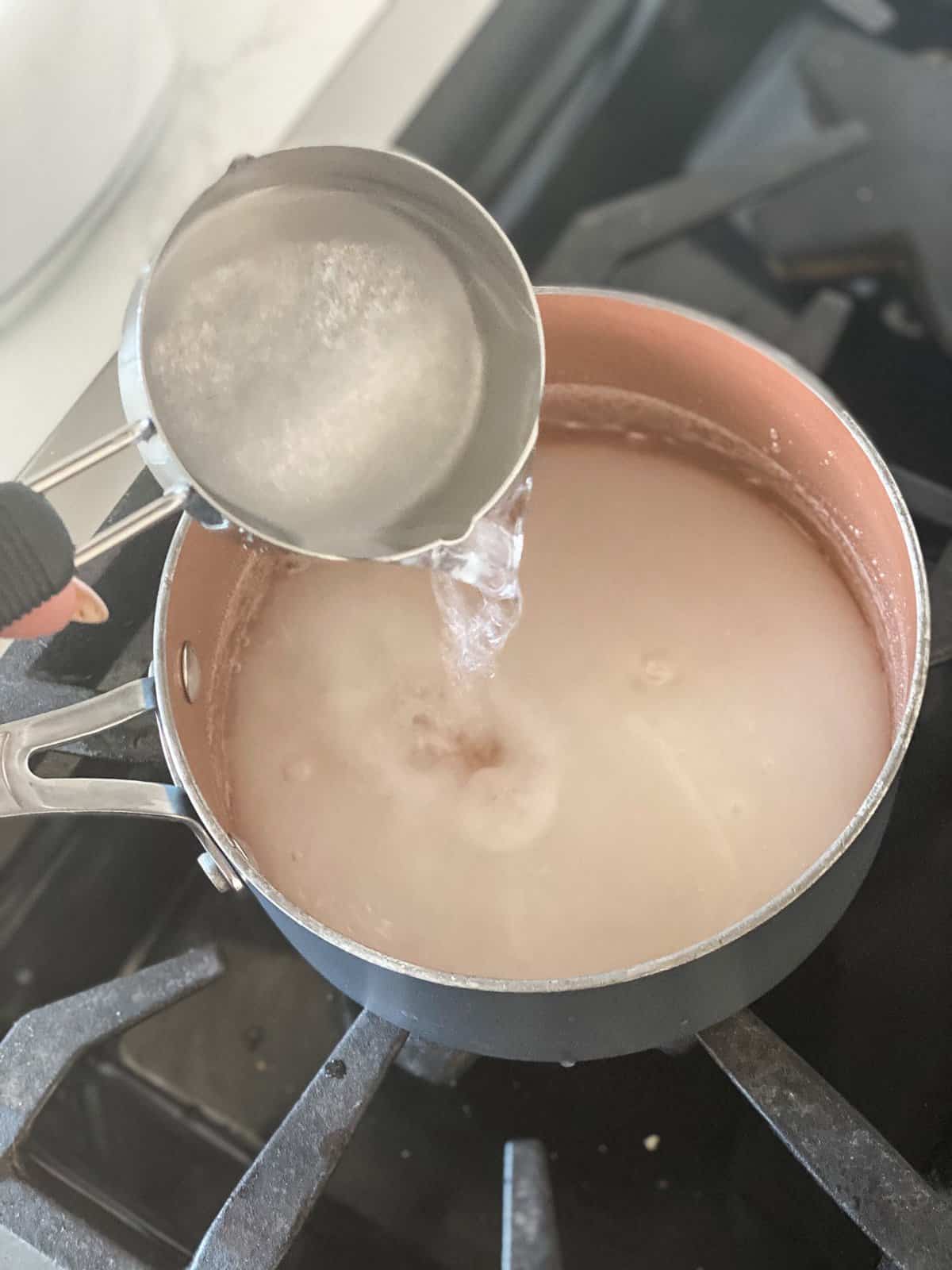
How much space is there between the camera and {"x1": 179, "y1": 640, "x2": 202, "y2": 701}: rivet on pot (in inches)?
22.7

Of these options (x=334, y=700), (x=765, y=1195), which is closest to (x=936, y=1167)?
(x=765, y=1195)

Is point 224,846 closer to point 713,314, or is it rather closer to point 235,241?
point 235,241

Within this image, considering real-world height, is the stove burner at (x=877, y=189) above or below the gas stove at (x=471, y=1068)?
above

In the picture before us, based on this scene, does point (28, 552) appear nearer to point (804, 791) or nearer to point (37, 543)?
point (37, 543)

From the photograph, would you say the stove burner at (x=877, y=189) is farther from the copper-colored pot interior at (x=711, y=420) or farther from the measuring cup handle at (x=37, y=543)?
the measuring cup handle at (x=37, y=543)

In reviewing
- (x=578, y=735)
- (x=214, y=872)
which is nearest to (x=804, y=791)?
(x=578, y=735)

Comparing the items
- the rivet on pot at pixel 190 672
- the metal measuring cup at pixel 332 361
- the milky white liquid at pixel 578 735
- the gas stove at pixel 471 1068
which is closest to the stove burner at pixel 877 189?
the gas stove at pixel 471 1068

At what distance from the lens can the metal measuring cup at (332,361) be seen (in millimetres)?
452

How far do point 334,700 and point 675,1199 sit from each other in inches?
12.2

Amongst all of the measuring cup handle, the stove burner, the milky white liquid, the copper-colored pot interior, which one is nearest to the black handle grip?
the measuring cup handle

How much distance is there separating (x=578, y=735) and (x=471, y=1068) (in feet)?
0.59

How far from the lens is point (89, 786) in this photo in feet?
1.53

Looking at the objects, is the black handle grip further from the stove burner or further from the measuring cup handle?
the stove burner

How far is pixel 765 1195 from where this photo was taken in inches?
22.1
